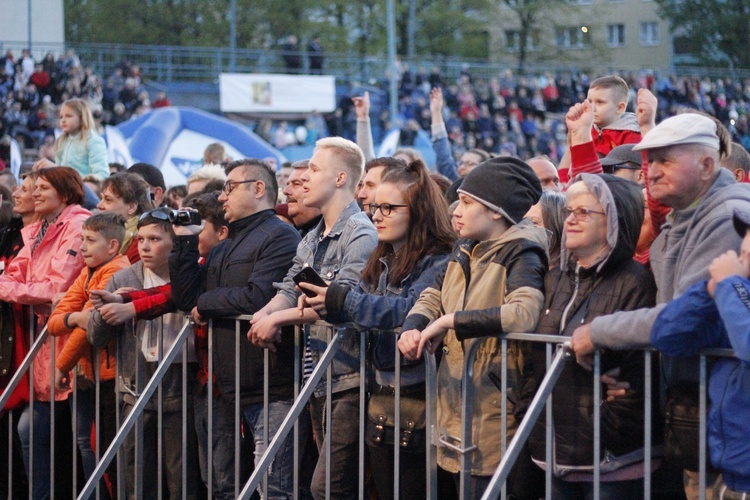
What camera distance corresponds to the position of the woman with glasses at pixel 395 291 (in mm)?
4559

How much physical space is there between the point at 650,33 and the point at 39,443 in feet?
218

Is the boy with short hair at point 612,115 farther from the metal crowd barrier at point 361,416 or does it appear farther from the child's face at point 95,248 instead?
the child's face at point 95,248

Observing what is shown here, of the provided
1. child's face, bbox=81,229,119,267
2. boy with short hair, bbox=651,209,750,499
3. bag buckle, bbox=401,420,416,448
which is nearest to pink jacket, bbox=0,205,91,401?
child's face, bbox=81,229,119,267

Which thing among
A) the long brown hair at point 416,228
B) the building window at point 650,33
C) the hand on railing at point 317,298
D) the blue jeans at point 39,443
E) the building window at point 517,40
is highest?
the building window at point 650,33

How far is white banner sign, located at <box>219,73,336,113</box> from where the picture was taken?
3045 centimetres

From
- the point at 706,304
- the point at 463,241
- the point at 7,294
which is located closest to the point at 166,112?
the point at 7,294

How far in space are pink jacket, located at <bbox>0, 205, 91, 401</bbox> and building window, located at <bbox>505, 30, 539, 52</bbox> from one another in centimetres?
5537

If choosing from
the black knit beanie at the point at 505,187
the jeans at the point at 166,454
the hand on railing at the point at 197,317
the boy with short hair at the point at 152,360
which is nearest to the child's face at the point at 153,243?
the boy with short hair at the point at 152,360

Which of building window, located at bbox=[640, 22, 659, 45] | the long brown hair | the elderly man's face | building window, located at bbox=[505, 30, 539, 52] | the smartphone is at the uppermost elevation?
building window, located at bbox=[640, 22, 659, 45]

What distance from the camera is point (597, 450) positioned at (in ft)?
12.7

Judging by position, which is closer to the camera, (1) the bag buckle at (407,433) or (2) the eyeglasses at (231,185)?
(1) the bag buckle at (407,433)

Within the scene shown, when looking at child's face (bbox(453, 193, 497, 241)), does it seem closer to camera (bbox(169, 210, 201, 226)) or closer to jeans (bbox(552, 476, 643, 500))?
jeans (bbox(552, 476, 643, 500))

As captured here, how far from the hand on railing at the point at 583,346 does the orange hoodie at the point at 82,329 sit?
9.77 ft

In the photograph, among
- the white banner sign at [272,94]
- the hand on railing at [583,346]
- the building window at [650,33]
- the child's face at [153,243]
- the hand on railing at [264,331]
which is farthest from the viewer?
the building window at [650,33]
